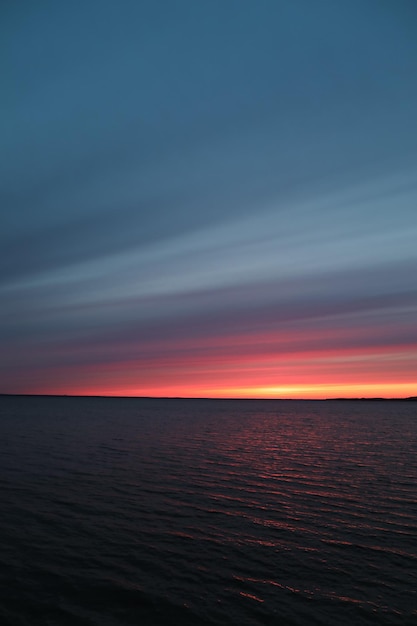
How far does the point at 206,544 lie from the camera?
68.2 feet

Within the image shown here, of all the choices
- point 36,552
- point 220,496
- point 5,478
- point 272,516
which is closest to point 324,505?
point 272,516

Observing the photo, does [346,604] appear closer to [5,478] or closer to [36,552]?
[36,552]

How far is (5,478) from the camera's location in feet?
114

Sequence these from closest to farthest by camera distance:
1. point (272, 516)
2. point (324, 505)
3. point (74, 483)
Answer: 1. point (272, 516)
2. point (324, 505)
3. point (74, 483)

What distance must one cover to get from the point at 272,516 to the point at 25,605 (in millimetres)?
15436

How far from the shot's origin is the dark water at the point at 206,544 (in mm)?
14828

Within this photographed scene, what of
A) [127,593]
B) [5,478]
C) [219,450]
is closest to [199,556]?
[127,593]

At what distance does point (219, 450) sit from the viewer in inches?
2170

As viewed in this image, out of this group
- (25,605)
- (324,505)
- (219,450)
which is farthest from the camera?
(219,450)

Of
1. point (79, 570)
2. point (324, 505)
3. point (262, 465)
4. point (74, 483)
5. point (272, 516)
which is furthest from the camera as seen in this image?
point (262, 465)

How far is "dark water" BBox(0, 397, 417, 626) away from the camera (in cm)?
1483

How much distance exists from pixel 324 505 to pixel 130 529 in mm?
13634

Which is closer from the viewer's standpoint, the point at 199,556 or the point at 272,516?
the point at 199,556

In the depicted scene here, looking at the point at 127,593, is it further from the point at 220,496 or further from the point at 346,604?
the point at 220,496
